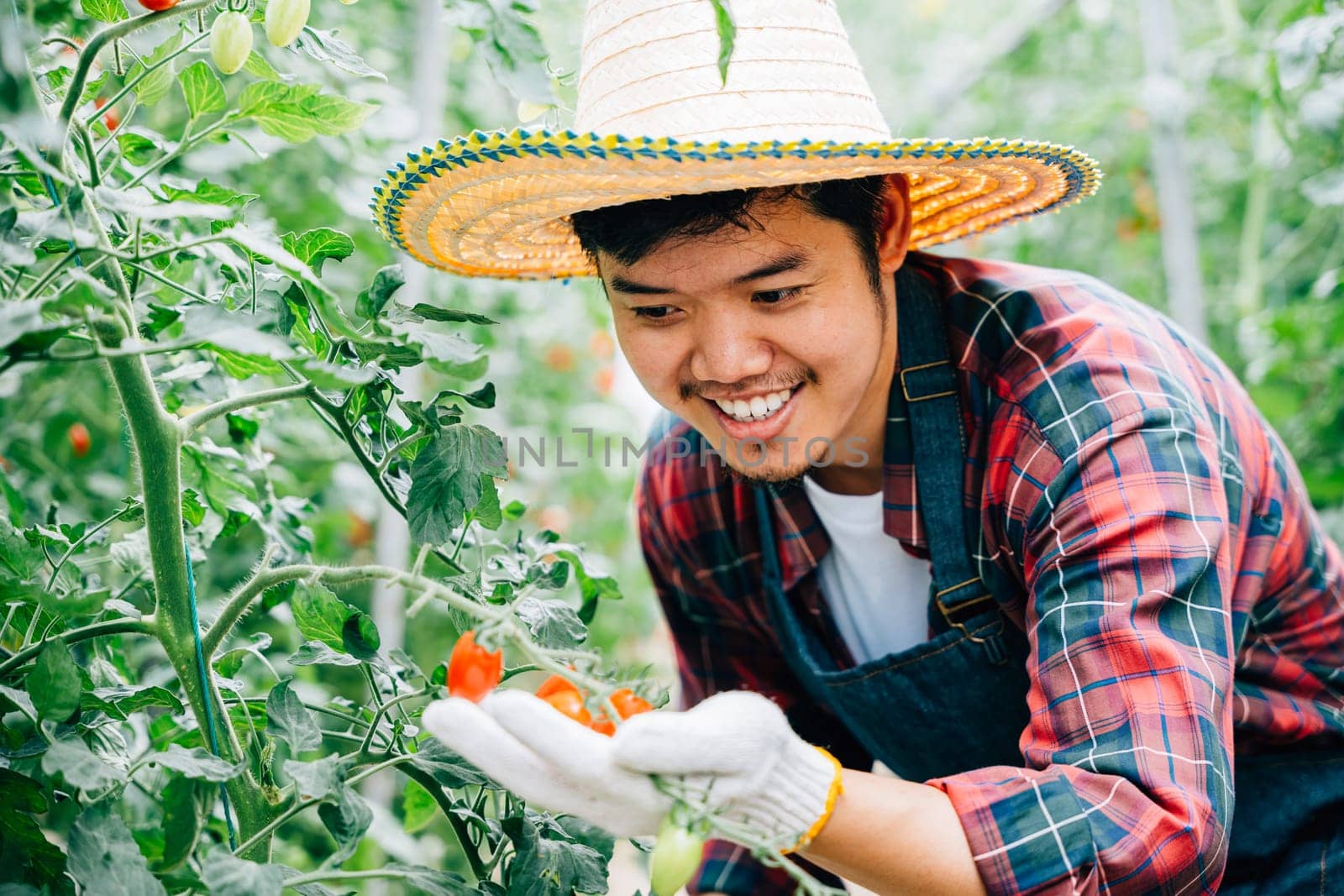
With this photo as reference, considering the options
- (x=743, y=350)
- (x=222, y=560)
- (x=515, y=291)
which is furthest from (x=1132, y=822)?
(x=515, y=291)

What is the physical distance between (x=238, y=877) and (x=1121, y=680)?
0.74 m

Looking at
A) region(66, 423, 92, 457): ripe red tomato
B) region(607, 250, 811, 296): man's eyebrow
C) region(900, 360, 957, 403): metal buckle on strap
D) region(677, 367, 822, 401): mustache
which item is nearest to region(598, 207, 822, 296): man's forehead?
region(607, 250, 811, 296): man's eyebrow

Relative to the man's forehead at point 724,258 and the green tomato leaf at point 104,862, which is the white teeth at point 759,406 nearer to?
the man's forehead at point 724,258

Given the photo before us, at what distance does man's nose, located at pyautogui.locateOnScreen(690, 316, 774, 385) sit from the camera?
1.21m

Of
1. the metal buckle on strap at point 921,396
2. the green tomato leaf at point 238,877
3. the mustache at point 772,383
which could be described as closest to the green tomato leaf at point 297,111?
the mustache at point 772,383

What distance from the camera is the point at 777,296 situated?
1225 mm

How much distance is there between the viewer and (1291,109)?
2029 mm

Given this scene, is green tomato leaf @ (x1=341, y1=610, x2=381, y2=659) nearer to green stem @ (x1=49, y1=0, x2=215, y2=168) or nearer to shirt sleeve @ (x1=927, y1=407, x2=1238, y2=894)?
green stem @ (x1=49, y1=0, x2=215, y2=168)

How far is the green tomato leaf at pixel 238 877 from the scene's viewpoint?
0.75m

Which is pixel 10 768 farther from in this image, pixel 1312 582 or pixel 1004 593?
pixel 1312 582

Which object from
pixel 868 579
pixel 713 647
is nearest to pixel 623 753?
pixel 868 579

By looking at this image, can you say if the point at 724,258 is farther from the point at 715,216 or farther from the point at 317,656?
the point at 317,656

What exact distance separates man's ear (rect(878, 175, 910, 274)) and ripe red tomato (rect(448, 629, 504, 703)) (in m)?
0.75

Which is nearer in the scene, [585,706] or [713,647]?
[585,706]
